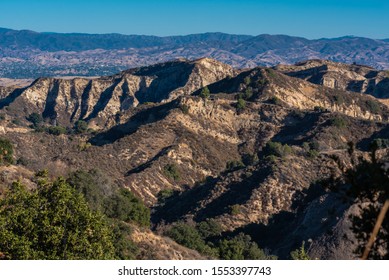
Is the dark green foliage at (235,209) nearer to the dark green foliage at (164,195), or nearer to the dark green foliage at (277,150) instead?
the dark green foliage at (164,195)

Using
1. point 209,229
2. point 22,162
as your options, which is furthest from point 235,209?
Answer: point 22,162

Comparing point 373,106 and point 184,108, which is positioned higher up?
point 373,106

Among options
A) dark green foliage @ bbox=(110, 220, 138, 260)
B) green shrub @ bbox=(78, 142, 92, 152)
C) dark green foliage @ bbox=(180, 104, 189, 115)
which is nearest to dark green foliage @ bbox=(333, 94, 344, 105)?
dark green foliage @ bbox=(180, 104, 189, 115)

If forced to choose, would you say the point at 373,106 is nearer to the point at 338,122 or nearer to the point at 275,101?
the point at 275,101

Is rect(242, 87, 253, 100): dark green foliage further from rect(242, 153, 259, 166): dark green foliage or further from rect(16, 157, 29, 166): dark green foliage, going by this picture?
rect(16, 157, 29, 166): dark green foliage

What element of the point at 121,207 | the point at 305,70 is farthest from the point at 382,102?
the point at 121,207

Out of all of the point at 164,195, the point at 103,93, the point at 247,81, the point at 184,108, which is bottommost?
the point at 164,195

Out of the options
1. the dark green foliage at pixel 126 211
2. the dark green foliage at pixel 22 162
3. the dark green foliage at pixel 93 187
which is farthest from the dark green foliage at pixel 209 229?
the dark green foliage at pixel 22 162
